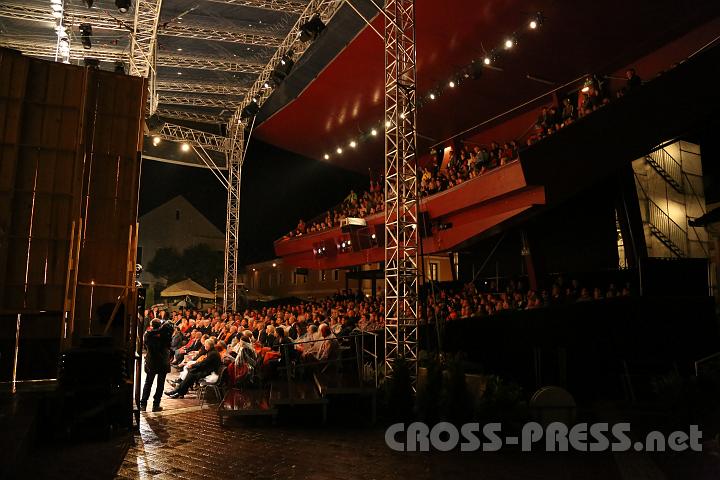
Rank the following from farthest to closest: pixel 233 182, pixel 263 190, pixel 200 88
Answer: pixel 263 190, pixel 233 182, pixel 200 88

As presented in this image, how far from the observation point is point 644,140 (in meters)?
13.0

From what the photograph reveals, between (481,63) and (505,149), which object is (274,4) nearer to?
(481,63)

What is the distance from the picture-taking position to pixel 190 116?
24047 millimetres

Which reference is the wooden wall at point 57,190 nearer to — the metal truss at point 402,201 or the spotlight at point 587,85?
the metal truss at point 402,201

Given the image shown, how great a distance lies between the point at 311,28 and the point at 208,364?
9678 millimetres

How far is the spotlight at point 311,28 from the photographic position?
15.3 m

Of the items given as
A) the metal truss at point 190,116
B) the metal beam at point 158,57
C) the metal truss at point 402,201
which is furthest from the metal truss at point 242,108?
the metal truss at point 402,201

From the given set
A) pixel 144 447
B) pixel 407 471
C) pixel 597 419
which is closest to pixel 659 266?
pixel 597 419

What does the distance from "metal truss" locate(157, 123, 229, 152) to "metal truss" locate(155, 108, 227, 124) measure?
21.0 inches

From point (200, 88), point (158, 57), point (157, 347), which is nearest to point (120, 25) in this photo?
point (158, 57)

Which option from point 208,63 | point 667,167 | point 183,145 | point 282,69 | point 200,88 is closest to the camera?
point 667,167

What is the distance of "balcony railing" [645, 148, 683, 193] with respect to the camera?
16516 millimetres

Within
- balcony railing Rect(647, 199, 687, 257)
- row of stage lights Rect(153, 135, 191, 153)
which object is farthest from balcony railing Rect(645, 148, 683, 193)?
row of stage lights Rect(153, 135, 191, 153)

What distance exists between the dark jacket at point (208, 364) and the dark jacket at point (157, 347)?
2.63 ft
